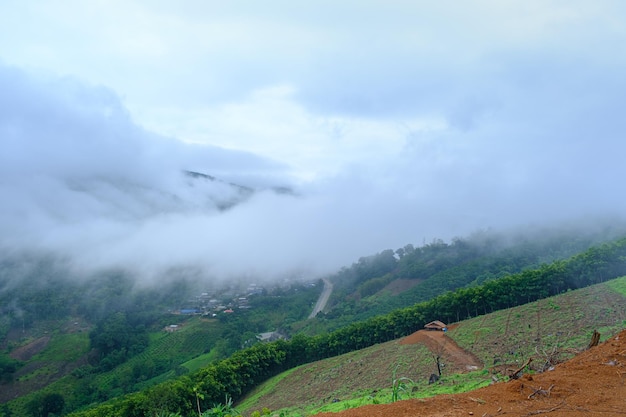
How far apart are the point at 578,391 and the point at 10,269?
127939 millimetres

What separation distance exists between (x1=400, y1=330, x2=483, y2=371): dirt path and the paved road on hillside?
49.0m

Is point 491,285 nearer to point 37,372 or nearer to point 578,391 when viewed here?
point 578,391

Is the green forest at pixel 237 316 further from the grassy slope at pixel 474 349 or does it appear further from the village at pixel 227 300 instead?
the grassy slope at pixel 474 349

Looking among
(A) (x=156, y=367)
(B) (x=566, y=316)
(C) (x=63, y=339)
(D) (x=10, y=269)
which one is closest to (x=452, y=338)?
(B) (x=566, y=316)

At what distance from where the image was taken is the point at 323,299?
107125 mm

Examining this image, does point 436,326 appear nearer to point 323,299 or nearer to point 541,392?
point 541,392

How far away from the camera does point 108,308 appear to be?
91.8 meters

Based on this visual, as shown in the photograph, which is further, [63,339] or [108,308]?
[108,308]

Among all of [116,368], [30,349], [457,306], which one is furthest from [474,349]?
[30,349]

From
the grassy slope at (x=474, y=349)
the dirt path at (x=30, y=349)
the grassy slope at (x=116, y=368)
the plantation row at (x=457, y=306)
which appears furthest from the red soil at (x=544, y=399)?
the dirt path at (x=30, y=349)

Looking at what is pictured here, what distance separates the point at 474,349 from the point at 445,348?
2.83 m

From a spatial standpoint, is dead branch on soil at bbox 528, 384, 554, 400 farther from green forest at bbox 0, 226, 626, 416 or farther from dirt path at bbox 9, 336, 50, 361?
dirt path at bbox 9, 336, 50, 361

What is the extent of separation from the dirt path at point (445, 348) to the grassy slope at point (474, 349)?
25.8 inches

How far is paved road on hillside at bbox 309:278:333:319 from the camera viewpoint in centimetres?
9545
